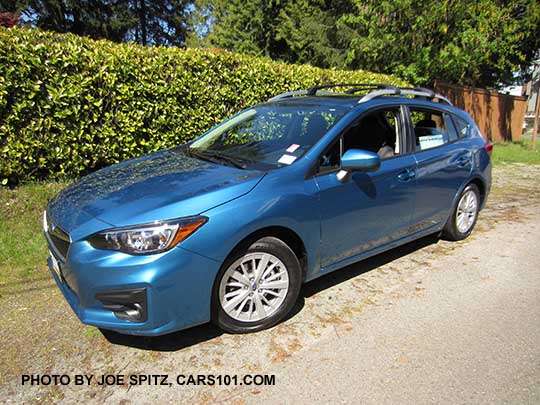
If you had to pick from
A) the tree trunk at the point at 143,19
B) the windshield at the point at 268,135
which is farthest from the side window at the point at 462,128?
the tree trunk at the point at 143,19

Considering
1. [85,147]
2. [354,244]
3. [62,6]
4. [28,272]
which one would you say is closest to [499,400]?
[354,244]

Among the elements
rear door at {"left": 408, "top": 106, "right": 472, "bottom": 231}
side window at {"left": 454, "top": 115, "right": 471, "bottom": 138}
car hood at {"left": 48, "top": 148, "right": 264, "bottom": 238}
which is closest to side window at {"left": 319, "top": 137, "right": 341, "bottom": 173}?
car hood at {"left": 48, "top": 148, "right": 264, "bottom": 238}

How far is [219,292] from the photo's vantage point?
2604mm

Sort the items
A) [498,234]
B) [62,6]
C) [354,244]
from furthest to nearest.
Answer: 1. [62,6]
2. [498,234]
3. [354,244]

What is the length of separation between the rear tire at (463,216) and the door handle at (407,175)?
105 centimetres

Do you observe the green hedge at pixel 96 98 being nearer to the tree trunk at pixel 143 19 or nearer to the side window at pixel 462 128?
the side window at pixel 462 128

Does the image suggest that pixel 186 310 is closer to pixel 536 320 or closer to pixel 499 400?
pixel 499 400

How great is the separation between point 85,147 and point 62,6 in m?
20.4

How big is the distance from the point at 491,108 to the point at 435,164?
13.2 meters

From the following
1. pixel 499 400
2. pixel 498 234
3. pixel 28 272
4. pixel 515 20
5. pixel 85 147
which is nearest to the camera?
pixel 499 400

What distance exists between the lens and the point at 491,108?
15.0m

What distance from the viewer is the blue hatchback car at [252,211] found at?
2.36m

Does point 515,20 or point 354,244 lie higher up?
point 515,20

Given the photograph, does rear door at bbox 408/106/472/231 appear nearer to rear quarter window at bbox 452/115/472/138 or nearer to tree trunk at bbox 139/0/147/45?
rear quarter window at bbox 452/115/472/138
